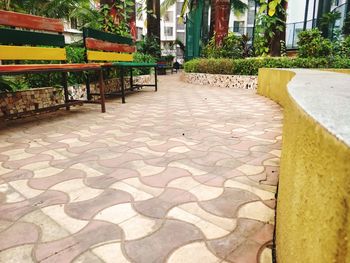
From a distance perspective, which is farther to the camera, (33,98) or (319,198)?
(33,98)

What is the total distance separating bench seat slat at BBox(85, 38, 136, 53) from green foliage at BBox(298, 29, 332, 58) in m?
4.99

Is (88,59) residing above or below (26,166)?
above

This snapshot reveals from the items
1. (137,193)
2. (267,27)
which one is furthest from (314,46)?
(137,193)

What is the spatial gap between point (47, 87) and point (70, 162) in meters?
2.50

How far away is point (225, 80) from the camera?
357 inches

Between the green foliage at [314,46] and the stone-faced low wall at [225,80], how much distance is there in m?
1.59

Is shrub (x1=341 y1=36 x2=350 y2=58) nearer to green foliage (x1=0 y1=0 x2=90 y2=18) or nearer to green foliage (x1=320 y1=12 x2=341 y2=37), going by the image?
green foliage (x1=320 y1=12 x2=341 y2=37)

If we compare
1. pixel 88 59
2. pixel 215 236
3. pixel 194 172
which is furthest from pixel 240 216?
pixel 88 59

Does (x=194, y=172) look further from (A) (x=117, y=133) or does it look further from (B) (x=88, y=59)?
(B) (x=88, y=59)

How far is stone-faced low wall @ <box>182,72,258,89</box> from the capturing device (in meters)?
8.44

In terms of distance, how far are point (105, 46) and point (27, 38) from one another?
184cm

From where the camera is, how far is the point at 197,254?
47.5 inches

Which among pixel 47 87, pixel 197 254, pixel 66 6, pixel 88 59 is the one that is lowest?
pixel 197 254

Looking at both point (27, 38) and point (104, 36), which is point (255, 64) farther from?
point (27, 38)
